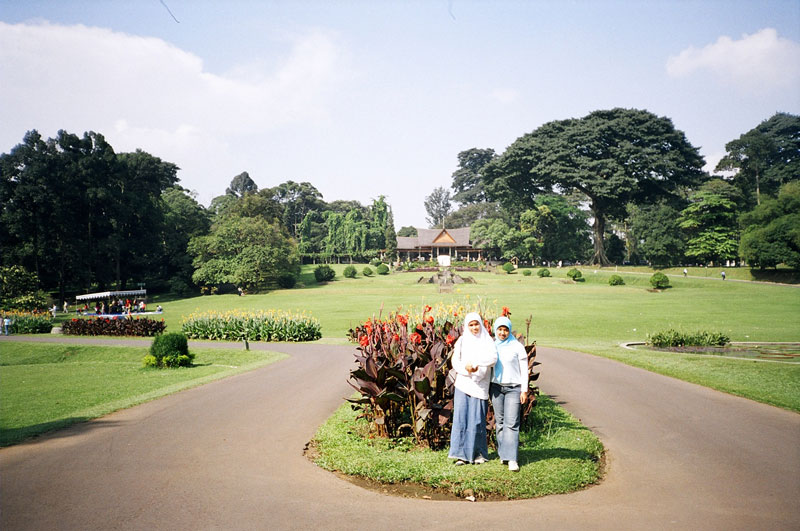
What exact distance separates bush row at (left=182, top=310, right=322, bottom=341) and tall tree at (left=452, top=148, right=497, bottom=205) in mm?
103610

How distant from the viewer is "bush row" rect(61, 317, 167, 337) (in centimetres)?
2388

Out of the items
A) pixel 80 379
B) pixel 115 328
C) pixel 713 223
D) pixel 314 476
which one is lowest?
pixel 80 379

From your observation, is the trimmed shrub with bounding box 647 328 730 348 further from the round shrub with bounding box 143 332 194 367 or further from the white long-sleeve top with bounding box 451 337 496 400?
the round shrub with bounding box 143 332 194 367

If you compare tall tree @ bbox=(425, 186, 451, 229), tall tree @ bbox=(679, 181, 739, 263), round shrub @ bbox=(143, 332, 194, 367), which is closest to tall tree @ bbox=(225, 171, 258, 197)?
tall tree @ bbox=(425, 186, 451, 229)

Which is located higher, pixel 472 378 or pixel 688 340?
pixel 472 378

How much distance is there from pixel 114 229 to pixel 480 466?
54552mm

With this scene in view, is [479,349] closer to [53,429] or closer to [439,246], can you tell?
[53,429]

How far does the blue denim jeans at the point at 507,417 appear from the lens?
5.56m

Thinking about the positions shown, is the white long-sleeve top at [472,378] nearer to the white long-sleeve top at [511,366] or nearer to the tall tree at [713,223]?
the white long-sleeve top at [511,366]

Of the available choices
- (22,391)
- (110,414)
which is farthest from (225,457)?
(22,391)

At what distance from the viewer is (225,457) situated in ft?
20.2

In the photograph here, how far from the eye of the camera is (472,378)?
5711 millimetres

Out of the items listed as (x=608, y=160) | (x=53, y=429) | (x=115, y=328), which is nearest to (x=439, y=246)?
(x=608, y=160)

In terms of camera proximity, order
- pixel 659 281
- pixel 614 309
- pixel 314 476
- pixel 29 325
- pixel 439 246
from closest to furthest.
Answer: pixel 314 476 → pixel 29 325 → pixel 614 309 → pixel 659 281 → pixel 439 246
